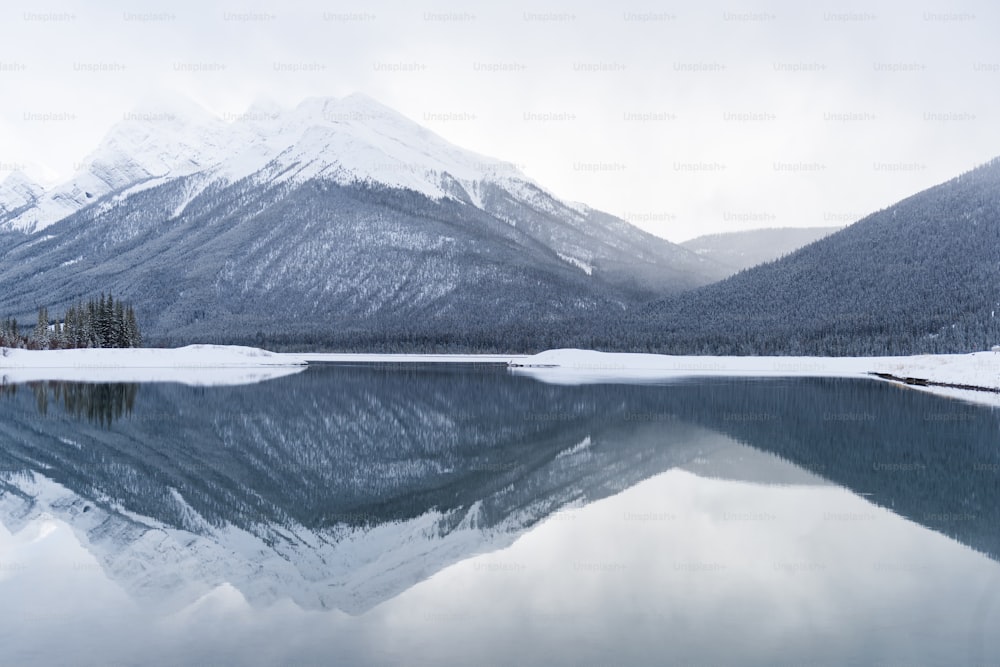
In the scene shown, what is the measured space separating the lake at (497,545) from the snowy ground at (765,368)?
33.7 m

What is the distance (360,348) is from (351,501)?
161 m

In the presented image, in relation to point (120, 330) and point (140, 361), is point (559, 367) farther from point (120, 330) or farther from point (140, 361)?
point (120, 330)

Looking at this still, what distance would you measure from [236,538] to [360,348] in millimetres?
163803

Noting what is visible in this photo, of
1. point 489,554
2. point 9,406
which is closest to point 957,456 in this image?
point 489,554

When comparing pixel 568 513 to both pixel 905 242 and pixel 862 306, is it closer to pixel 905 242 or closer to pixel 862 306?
pixel 862 306

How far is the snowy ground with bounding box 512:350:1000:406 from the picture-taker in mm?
64375

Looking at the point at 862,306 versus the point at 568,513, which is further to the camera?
the point at 862,306

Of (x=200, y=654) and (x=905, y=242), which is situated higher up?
(x=905, y=242)

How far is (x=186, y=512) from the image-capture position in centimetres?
1723

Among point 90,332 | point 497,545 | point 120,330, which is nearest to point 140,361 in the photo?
point 120,330

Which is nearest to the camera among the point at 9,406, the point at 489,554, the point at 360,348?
the point at 489,554

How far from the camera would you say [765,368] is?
93438mm

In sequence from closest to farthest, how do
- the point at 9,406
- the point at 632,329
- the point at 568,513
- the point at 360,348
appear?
the point at 568,513, the point at 9,406, the point at 632,329, the point at 360,348

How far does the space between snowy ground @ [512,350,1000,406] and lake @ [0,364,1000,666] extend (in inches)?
1327
